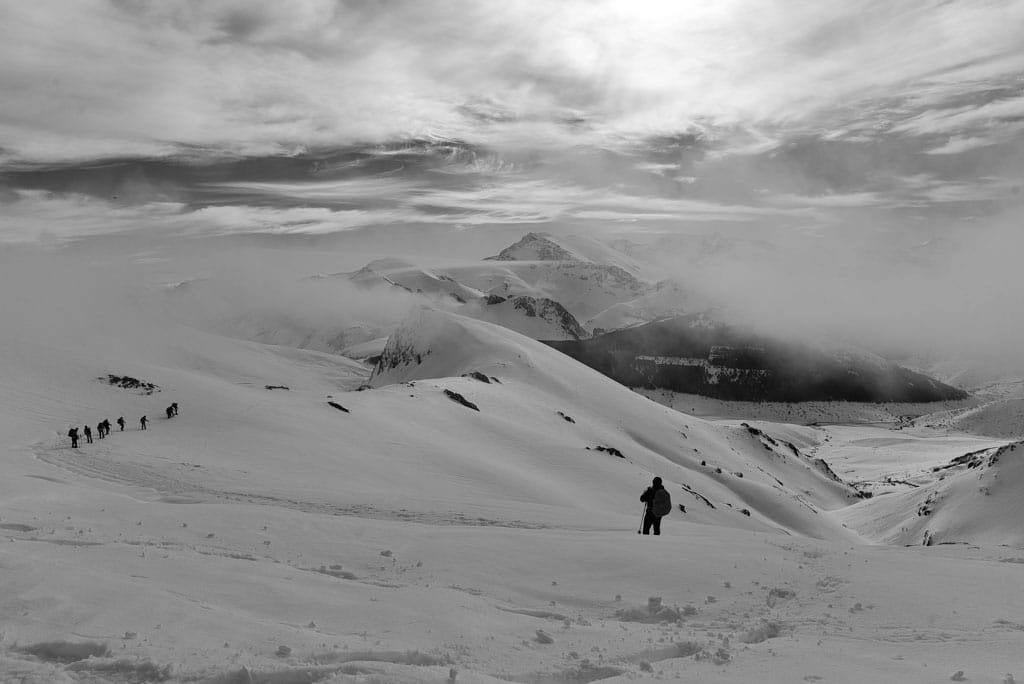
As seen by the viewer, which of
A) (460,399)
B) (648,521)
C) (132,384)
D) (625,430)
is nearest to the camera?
(648,521)

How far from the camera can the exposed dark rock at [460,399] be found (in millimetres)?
57019

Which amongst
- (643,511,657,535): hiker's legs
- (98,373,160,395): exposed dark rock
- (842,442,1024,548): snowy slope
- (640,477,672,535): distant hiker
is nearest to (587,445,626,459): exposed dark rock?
(842,442,1024,548): snowy slope

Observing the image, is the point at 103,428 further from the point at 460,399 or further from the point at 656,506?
the point at 656,506

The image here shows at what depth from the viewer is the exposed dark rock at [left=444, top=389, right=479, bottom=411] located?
187 feet

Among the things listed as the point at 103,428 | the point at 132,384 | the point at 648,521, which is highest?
the point at 648,521

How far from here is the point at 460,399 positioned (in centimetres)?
5778

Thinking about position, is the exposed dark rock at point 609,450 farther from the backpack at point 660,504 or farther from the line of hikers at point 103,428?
the backpack at point 660,504

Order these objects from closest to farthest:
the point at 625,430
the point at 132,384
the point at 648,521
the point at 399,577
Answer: the point at 399,577, the point at 648,521, the point at 132,384, the point at 625,430

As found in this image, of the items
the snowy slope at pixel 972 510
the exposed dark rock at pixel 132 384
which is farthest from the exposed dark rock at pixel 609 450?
the exposed dark rock at pixel 132 384

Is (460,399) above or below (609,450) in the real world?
above

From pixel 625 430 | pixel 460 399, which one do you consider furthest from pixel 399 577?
pixel 625 430

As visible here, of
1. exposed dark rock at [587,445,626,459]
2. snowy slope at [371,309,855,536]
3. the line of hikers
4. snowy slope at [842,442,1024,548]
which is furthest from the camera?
snowy slope at [371,309,855,536]

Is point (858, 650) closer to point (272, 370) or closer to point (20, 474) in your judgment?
point (20, 474)

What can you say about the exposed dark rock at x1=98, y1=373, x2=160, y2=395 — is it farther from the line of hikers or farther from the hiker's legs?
the hiker's legs
